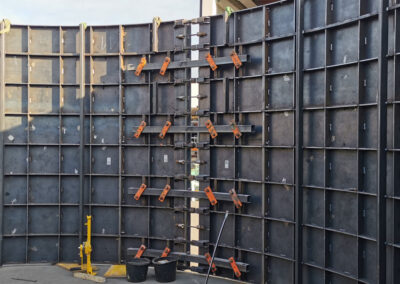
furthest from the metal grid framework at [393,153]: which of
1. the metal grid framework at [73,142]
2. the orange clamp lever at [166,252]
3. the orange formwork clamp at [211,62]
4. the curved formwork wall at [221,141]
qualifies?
the metal grid framework at [73,142]

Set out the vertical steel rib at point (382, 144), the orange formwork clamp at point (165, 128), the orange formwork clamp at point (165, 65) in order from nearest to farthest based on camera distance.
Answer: the vertical steel rib at point (382, 144)
the orange formwork clamp at point (165, 128)
the orange formwork clamp at point (165, 65)

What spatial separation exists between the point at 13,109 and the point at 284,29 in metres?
9.26

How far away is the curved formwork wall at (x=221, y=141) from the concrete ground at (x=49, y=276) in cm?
53

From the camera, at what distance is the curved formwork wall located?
10523mm

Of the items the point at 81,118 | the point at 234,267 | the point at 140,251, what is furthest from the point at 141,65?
the point at 234,267

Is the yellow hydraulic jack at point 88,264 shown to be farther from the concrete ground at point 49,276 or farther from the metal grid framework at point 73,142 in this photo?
the metal grid framework at point 73,142

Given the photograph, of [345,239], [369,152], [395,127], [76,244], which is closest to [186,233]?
[76,244]

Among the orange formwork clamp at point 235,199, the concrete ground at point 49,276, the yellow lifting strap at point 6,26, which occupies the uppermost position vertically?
the yellow lifting strap at point 6,26

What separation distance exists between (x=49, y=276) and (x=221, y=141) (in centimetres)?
668

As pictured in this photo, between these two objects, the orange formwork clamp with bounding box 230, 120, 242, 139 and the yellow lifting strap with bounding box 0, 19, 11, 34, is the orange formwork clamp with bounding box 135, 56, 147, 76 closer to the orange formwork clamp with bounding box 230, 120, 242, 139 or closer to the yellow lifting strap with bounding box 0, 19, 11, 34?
the orange formwork clamp with bounding box 230, 120, 242, 139

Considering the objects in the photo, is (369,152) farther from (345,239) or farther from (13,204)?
(13,204)

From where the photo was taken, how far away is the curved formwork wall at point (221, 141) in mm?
10523

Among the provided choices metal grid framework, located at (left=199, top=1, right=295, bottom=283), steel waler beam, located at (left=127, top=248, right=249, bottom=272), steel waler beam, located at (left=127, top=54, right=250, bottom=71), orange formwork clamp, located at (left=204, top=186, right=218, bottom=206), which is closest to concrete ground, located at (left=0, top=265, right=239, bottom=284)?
steel waler beam, located at (left=127, top=248, right=249, bottom=272)

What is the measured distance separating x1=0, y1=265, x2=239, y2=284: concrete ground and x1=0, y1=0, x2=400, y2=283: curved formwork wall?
534 millimetres
